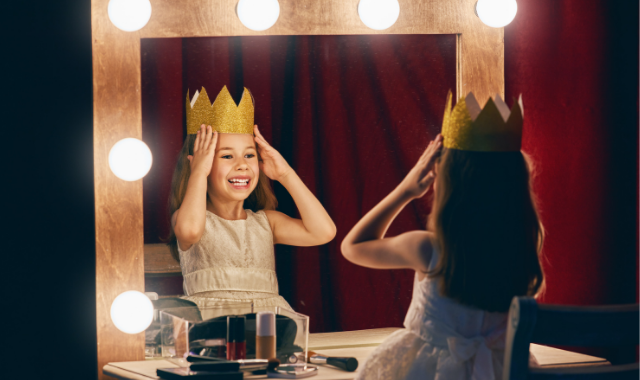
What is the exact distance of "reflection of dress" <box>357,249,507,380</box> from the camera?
97 centimetres

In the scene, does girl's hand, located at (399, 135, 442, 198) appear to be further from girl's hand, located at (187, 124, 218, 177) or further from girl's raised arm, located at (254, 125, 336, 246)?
girl's hand, located at (187, 124, 218, 177)

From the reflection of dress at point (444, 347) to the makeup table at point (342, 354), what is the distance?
12 centimetres

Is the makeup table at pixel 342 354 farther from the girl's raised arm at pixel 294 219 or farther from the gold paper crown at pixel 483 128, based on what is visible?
the gold paper crown at pixel 483 128

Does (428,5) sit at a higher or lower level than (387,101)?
higher

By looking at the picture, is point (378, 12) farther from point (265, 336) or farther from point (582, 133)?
point (265, 336)

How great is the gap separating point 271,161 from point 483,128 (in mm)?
421

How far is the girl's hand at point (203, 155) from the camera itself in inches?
49.3

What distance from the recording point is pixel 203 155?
1.25m

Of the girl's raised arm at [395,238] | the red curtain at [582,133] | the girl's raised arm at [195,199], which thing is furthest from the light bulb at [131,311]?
the red curtain at [582,133]

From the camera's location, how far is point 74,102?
132 centimetres

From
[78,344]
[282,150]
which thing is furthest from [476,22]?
[78,344]

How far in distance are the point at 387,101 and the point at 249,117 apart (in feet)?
0.92

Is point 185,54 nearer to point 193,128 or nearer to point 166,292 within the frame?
point 193,128

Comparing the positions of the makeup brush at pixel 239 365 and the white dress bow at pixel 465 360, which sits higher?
the white dress bow at pixel 465 360
